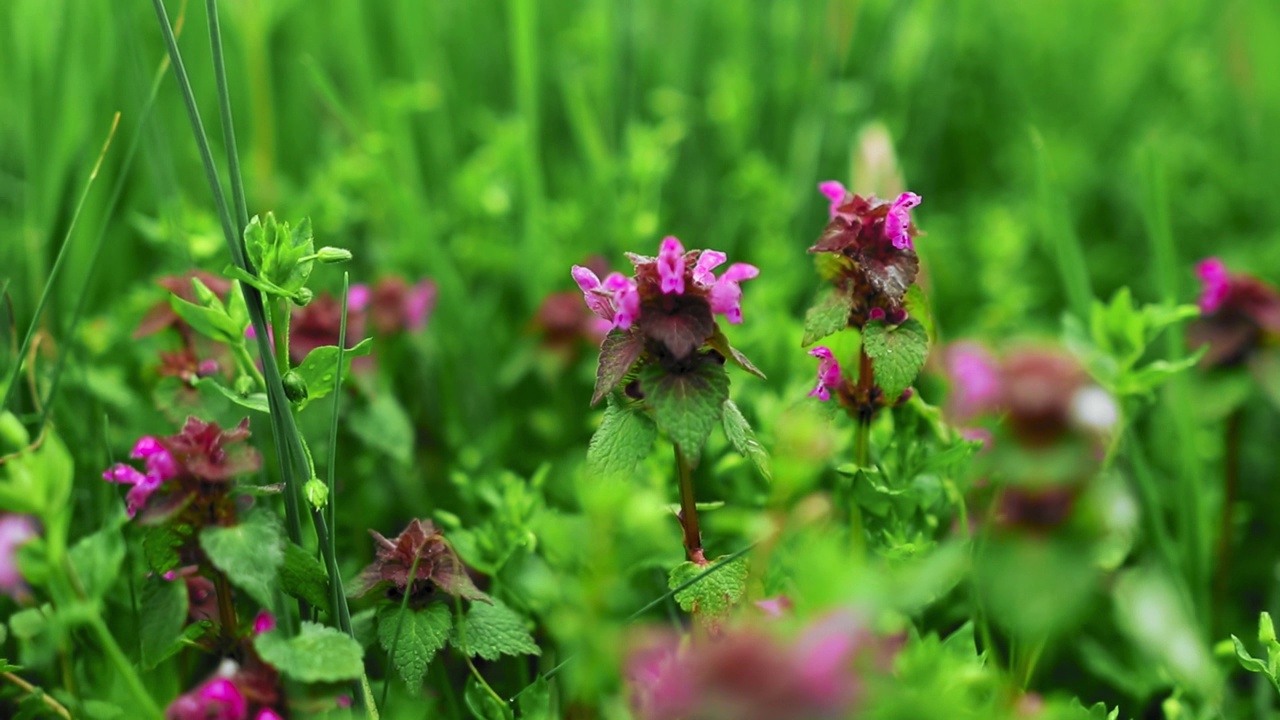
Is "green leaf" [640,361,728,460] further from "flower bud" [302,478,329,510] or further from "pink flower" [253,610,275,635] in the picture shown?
"pink flower" [253,610,275,635]

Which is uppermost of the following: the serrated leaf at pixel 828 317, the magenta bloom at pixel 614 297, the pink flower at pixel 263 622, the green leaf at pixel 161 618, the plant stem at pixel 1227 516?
the magenta bloom at pixel 614 297

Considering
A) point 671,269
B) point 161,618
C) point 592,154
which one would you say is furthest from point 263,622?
point 592,154

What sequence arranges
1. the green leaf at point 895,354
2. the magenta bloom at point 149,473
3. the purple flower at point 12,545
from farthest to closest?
the green leaf at point 895,354
the magenta bloom at point 149,473
the purple flower at point 12,545

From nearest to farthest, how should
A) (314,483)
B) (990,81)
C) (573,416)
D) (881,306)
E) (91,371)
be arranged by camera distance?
(314,483)
(881,306)
(91,371)
(573,416)
(990,81)

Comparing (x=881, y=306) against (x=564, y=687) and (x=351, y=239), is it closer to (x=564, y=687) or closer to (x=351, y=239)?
(x=564, y=687)

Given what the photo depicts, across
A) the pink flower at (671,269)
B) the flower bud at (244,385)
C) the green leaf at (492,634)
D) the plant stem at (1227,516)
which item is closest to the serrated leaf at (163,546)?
the flower bud at (244,385)

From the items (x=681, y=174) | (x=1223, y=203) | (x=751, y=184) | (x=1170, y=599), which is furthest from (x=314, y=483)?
(x=1223, y=203)

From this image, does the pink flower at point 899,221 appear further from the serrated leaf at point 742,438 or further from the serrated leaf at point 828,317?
the serrated leaf at point 742,438
